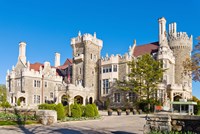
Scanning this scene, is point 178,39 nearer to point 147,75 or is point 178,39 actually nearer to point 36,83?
point 147,75

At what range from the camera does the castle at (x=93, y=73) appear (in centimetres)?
4141

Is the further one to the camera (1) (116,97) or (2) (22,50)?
(2) (22,50)

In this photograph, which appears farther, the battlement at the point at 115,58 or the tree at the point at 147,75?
the battlement at the point at 115,58

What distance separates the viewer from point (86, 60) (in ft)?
152

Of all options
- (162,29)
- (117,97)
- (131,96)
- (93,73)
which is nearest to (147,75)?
(131,96)

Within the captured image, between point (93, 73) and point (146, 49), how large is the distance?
10688 millimetres

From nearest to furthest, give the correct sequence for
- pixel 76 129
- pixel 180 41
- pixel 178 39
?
pixel 76 129
pixel 180 41
pixel 178 39

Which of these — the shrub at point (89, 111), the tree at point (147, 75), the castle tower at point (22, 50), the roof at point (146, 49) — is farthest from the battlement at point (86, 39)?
the shrub at point (89, 111)

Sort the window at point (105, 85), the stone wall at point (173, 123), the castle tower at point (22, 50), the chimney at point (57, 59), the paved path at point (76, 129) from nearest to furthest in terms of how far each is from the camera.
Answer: the stone wall at point (173, 123), the paved path at point (76, 129), the window at point (105, 85), the castle tower at point (22, 50), the chimney at point (57, 59)

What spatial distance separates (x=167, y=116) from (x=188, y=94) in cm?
3306

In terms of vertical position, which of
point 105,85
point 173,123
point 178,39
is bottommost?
point 173,123

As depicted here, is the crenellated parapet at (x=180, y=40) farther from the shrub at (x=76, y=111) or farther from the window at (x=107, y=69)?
the shrub at (x=76, y=111)

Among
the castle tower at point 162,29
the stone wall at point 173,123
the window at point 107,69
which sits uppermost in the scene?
the castle tower at point 162,29

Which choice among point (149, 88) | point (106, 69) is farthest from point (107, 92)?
point (149, 88)
